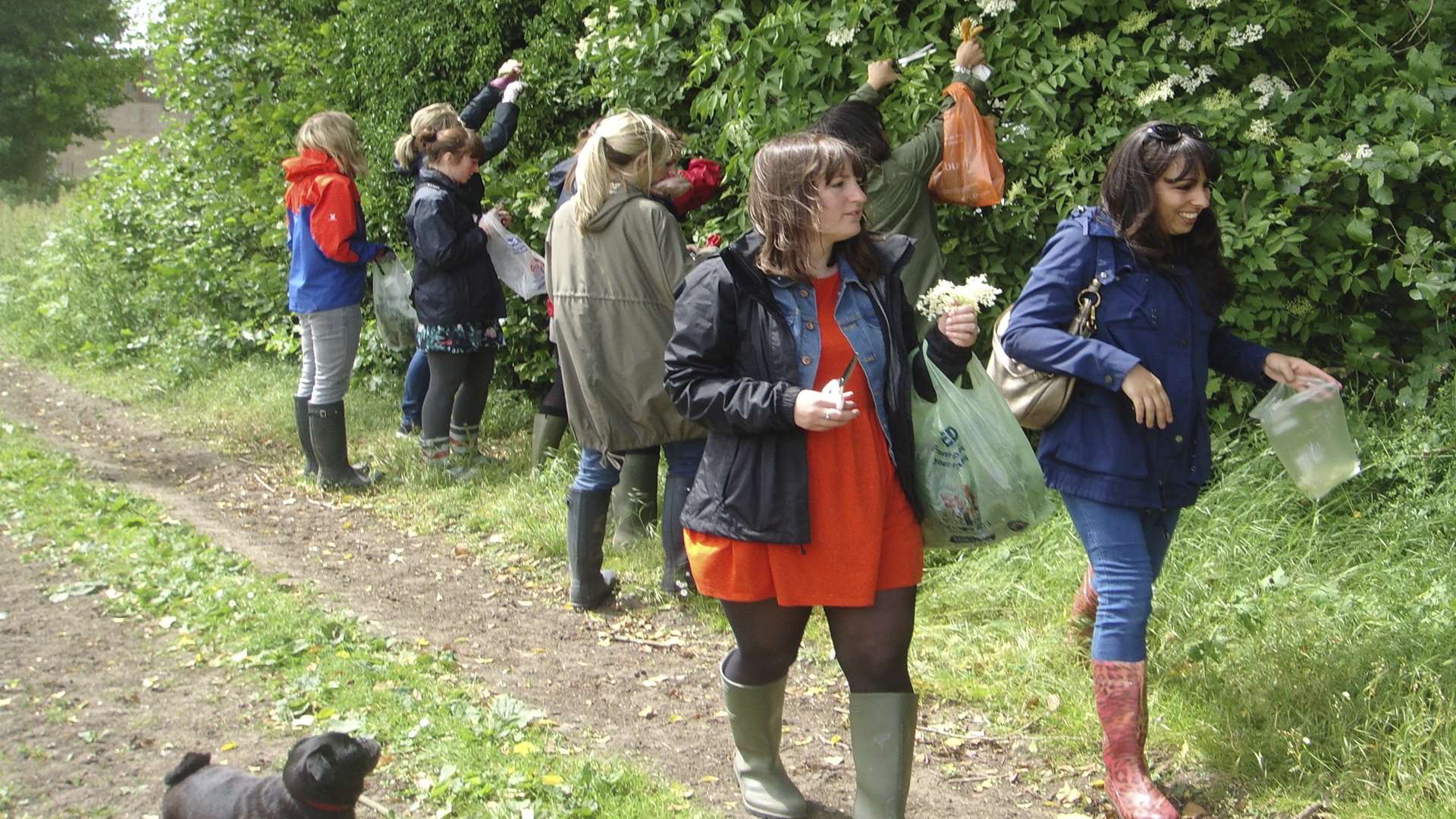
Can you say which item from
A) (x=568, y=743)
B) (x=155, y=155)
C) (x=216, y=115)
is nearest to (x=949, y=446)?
(x=568, y=743)

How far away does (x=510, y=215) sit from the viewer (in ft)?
24.8

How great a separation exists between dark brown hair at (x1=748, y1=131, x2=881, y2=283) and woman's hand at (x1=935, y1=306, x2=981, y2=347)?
0.23 metres

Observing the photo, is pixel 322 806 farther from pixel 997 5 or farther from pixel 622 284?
pixel 997 5

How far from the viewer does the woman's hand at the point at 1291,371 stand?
371 cm

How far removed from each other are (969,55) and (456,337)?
10.6 ft

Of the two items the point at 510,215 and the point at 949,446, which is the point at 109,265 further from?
the point at 949,446

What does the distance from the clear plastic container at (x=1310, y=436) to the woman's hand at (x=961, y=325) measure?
3.45 feet

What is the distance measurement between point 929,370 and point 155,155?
11516mm

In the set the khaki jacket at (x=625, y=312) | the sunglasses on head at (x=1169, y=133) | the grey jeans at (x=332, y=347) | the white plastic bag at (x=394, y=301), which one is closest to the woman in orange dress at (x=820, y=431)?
the sunglasses on head at (x=1169, y=133)

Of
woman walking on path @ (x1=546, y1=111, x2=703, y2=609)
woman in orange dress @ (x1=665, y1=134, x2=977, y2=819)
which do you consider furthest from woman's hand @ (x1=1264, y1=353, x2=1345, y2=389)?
woman walking on path @ (x1=546, y1=111, x2=703, y2=609)

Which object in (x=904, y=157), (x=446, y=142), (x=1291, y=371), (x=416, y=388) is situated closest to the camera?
(x=1291, y=371)

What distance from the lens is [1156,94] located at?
16.8 ft

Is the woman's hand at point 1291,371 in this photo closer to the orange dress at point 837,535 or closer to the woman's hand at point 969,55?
the orange dress at point 837,535

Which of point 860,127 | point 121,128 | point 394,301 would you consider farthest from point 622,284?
point 121,128
